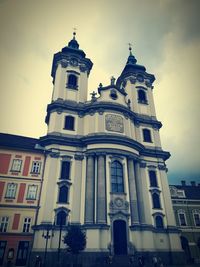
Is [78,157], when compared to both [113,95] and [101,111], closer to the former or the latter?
[101,111]

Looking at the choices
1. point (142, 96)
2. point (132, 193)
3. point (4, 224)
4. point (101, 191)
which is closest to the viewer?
point (4, 224)

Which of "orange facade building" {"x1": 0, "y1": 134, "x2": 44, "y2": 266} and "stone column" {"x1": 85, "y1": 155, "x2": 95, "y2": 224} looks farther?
"stone column" {"x1": 85, "y1": 155, "x2": 95, "y2": 224}

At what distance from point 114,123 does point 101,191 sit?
32.2ft

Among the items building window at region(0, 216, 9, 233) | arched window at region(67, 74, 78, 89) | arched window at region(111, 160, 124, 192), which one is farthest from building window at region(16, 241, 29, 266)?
arched window at region(67, 74, 78, 89)

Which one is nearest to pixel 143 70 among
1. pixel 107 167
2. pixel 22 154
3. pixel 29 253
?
pixel 107 167

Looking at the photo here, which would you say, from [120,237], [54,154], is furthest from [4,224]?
[120,237]

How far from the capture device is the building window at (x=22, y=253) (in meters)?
22.5

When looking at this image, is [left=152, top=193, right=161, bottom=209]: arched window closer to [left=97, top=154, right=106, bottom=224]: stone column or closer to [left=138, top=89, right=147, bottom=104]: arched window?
[left=97, top=154, right=106, bottom=224]: stone column

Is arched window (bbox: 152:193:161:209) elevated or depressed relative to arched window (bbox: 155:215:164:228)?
elevated

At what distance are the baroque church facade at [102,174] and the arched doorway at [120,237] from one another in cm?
10

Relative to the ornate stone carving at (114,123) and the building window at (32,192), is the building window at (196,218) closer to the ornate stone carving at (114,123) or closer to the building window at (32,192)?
the ornate stone carving at (114,123)

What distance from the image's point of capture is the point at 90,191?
84.4 ft

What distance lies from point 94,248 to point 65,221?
4.26 m

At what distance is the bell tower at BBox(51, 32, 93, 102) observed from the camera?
33625 millimetres
